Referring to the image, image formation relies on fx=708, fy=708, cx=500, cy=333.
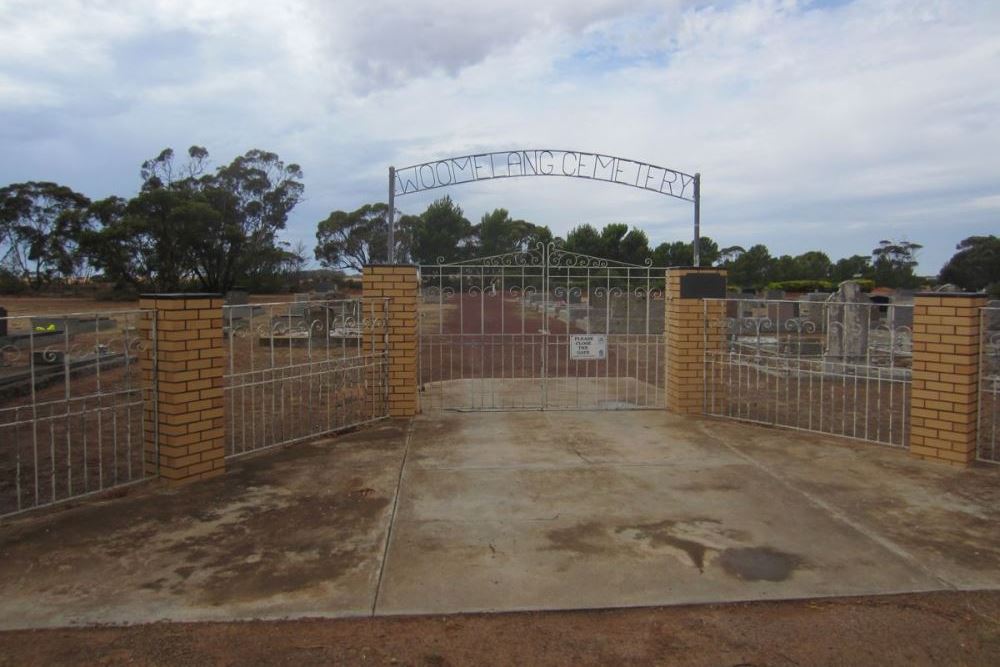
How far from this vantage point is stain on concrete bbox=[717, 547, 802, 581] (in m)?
3.60

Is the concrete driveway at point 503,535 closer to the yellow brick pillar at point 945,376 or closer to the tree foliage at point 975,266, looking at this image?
the yellow brick pillar at point 945,376

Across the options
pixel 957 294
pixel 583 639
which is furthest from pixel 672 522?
pixel 957 294

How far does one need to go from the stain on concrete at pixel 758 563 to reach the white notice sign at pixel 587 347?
4.11m

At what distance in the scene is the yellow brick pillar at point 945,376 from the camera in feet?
18.5

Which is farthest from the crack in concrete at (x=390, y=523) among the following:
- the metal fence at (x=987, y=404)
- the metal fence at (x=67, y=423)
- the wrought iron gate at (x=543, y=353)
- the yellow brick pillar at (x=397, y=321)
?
the metal fence at (x=987, y=404)

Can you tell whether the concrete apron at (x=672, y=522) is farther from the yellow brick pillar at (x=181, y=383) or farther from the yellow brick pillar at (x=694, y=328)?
the yellow brick pillar at (x=181, y=383)

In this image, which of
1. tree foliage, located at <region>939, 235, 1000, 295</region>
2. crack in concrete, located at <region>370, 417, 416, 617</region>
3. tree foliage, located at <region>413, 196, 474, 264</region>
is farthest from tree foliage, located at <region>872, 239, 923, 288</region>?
crack in concrete, located at <region>370, 417, 416, 617</region>

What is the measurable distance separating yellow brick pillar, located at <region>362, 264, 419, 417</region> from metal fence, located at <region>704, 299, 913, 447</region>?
10.5 ft

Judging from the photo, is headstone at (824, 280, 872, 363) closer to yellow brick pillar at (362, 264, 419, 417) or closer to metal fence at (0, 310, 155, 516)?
yellow brick pillar at (362, 264, 419, 417)

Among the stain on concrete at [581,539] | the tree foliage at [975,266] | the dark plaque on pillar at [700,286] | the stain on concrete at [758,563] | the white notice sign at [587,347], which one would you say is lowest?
the stain on concrete at [758,563]

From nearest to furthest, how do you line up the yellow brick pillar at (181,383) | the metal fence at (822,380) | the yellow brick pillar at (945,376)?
the yellow brick pillar at (181,383) < the yellow brick pillar at (945,376) < the metal fence at (822,380)

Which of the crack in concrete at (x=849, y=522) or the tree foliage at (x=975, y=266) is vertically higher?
the tree foliage at (x=975, y=266)

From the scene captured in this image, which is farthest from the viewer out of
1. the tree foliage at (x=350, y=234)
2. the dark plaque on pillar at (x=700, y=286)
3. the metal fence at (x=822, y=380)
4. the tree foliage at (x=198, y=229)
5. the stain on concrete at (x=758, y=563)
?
the tree foliage at (x=350, y=234)

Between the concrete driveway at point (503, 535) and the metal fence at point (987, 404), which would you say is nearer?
the concrete driveway at point (503, 535)
